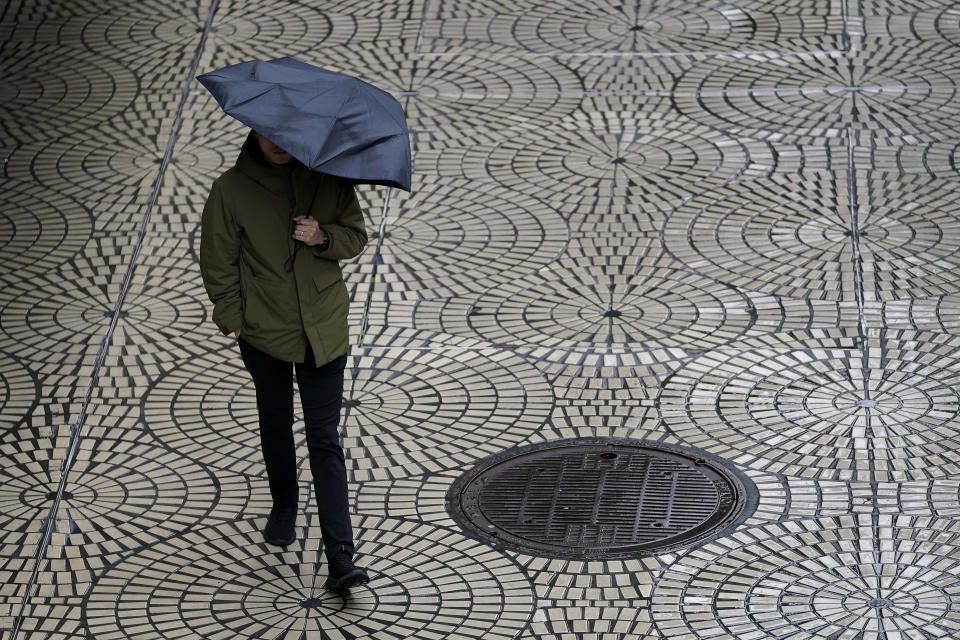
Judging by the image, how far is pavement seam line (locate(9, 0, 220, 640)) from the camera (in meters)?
6.57

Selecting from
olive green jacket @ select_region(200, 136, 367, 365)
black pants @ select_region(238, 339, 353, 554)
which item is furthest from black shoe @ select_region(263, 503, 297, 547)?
olive green jacket @ select_region(200, 136, 367, 365)

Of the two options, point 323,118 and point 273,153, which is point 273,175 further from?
point 323,118

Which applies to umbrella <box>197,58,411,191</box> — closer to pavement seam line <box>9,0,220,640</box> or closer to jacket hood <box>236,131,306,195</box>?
jacket hood <box>236,131,306,195</box>

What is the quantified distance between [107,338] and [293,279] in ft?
8.03

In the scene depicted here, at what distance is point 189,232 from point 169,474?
2207 millimetres

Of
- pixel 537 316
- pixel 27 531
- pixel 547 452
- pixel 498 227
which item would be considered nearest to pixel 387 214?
pixel 498 227

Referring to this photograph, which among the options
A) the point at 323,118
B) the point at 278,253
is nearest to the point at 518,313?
the point at 278,253

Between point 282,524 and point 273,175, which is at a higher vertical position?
point 273,175

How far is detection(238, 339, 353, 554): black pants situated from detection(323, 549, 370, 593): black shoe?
0.03 metres

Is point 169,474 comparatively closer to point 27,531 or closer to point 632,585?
point 27,531

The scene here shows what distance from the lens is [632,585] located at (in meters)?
6.26

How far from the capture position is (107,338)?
815 centimetres

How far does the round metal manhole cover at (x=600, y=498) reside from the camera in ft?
21.5

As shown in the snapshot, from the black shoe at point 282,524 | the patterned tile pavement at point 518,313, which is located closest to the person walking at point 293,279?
the black shoe at point 282,524
